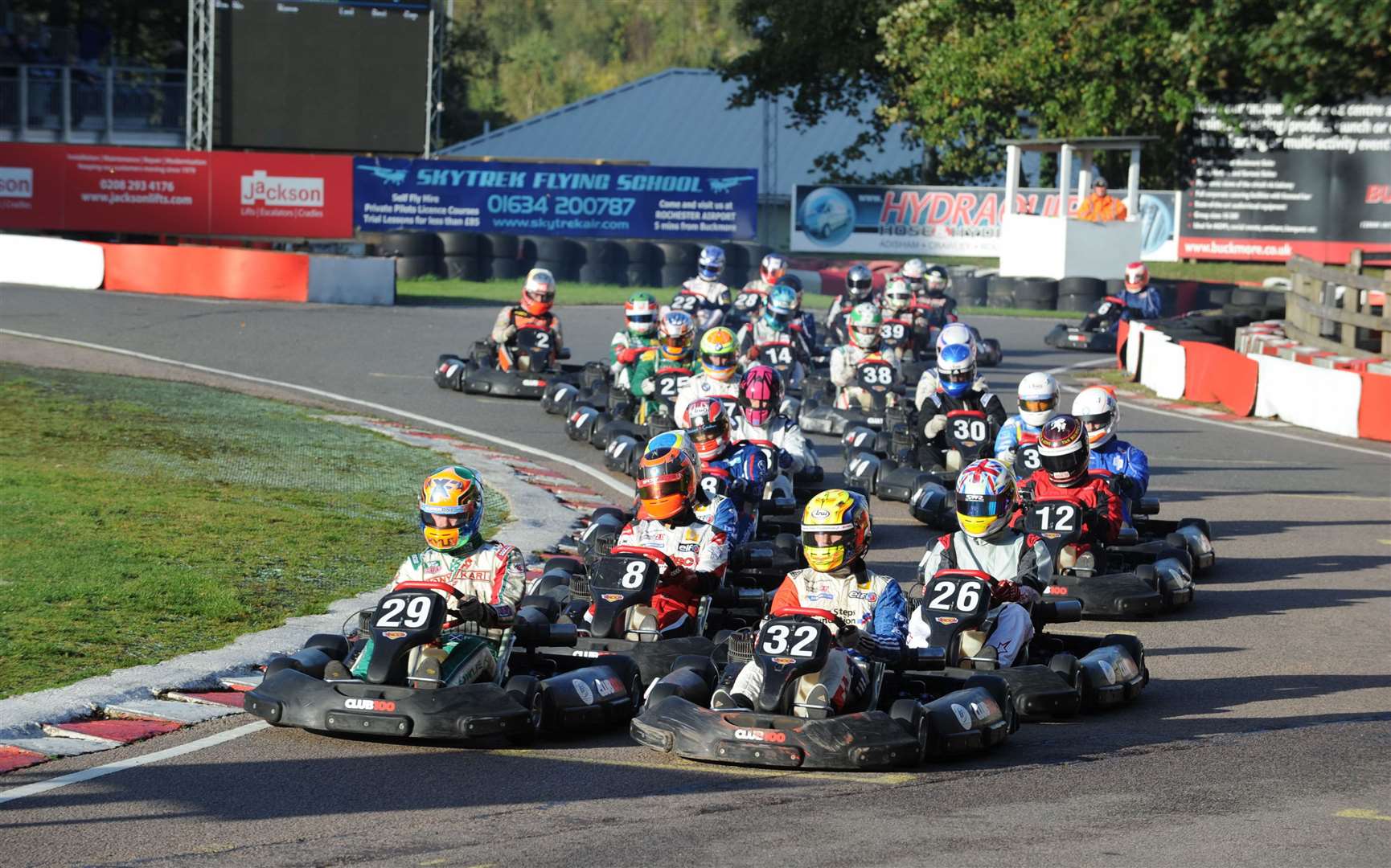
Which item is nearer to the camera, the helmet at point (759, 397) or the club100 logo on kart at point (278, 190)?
the helmet at point (759, 397)

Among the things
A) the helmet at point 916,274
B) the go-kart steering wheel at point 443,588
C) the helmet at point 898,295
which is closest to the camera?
the go-kart steering wheel at point 443,588

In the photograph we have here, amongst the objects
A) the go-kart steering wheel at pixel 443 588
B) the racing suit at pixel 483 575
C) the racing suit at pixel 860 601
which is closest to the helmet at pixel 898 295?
the racing suit at pixel 860 601

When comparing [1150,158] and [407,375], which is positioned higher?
[1150,158]

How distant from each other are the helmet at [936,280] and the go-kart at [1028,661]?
17.9 m

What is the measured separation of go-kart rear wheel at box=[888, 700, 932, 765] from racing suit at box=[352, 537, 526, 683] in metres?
1.97

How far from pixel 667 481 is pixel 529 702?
7.50 feet

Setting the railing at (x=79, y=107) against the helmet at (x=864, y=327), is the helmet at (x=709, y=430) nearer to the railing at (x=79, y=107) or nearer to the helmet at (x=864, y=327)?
the helmet at (x=864, y=327)

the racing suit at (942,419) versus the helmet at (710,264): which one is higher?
the helmet at (710,264)

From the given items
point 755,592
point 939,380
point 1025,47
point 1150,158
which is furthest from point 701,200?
point 755,592

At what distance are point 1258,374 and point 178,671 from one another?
16.8 metres

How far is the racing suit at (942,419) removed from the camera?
16391mm

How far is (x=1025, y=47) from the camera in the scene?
4100 cm

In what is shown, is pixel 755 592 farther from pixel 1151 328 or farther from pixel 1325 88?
pixel 1325 88

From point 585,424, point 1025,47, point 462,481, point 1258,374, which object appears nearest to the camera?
point 462,481
